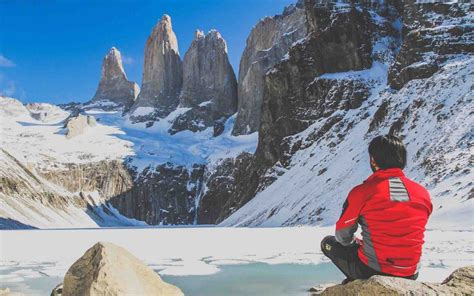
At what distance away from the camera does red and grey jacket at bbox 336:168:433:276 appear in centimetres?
546

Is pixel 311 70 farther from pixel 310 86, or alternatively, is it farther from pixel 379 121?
pixel 379 121

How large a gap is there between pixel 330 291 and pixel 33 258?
2116 centimetres

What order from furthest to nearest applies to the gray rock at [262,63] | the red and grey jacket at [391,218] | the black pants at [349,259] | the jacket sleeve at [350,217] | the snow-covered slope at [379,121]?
1. the gray rock at [262,63]
2. the snow-covered slope at [379,121]
3. the black pants at [349,259]
4. the jacket sleeve at [350,217]
5. the red and grey jacket at [391,218]

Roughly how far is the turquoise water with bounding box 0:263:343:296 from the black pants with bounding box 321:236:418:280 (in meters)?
7.15

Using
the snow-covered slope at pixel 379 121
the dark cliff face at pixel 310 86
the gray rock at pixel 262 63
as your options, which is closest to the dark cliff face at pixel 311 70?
the dark cliff face at pixel 310 86

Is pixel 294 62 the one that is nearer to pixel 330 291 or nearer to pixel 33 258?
pixel 33 258

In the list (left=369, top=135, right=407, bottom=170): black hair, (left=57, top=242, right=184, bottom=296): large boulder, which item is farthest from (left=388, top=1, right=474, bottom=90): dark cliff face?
(left=369, top=135, right=407, bottom=170): black hair

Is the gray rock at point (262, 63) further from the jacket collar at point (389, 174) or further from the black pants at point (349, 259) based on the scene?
the jacket collar at point (389, 174)

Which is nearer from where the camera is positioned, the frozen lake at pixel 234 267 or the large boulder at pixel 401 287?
the large boulder at pixel 401 287

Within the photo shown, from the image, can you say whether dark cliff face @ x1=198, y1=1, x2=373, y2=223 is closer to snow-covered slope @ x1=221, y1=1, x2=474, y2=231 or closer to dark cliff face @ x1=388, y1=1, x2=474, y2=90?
snow-covered slope @ x1=221, y1=1, x2=474, y2=231

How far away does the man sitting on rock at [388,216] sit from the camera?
547cm

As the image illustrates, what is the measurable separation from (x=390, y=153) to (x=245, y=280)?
10.9 metres

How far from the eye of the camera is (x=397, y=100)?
7319 cm

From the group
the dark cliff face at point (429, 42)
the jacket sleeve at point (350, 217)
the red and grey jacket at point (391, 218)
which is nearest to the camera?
the red and grey jacket at point (391, 218)
